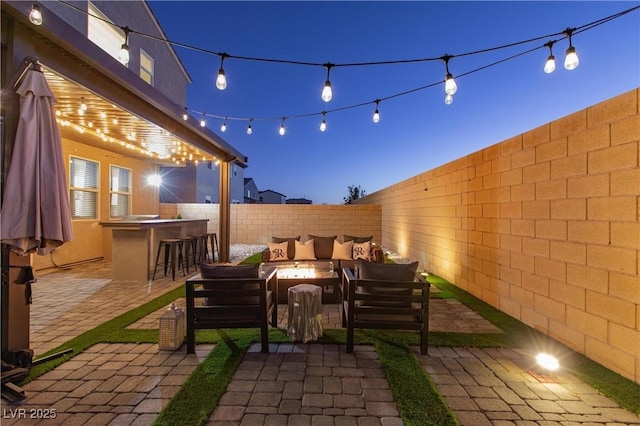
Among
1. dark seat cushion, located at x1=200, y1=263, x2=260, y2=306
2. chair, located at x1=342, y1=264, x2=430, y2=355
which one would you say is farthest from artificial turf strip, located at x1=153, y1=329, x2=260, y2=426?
chair, located at x1=342, y1=264, x2=430, y2=355

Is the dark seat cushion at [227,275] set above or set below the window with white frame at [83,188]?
below

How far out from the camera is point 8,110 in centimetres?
224

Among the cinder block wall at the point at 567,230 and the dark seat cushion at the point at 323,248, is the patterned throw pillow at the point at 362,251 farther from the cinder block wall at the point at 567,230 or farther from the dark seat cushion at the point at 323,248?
the cinder block wall at the point at 567,230

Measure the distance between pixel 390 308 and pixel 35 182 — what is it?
2.96m

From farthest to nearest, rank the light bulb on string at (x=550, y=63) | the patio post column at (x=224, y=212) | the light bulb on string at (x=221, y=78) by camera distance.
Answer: the patio post column at (x=224, y=212)
the light bulb on string at (x=221, y=78)
the light bulb on string at (x=550, y=63)

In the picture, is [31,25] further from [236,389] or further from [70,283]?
[70,283]

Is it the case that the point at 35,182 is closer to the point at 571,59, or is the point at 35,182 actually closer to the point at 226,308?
the point at 226,308

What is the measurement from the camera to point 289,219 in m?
11.3

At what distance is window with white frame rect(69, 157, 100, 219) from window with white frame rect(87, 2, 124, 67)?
286 centimetres

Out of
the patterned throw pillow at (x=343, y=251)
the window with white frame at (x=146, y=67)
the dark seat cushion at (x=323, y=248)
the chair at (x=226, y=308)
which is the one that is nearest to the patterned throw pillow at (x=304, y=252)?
the dark seat cushion at (x=323, y=248)

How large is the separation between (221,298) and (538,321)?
332 centimetres

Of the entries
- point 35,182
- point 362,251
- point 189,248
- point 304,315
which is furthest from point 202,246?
point 35,182

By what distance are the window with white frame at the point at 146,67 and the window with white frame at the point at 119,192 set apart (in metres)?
3.07

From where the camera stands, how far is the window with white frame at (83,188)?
6879 mm
